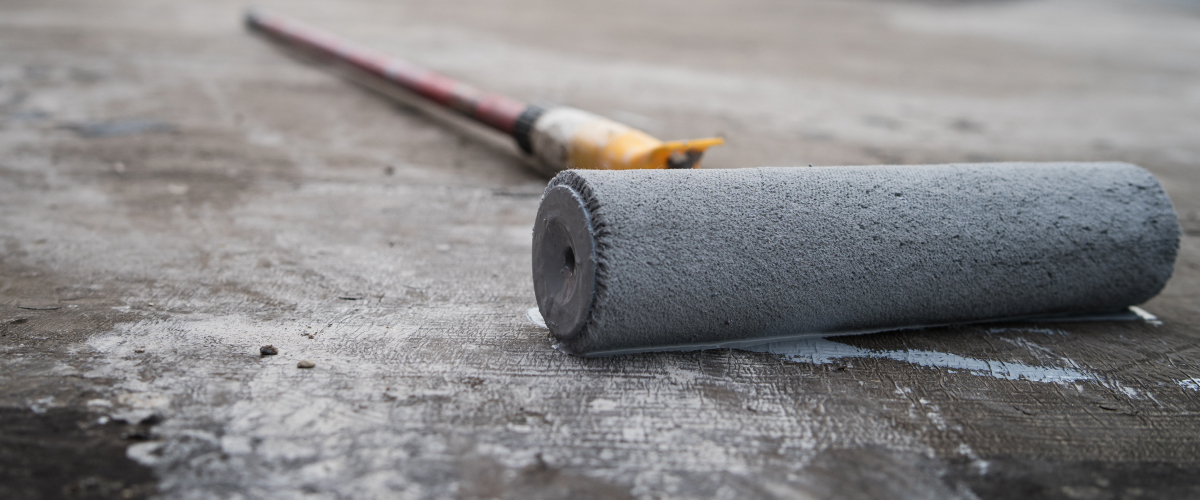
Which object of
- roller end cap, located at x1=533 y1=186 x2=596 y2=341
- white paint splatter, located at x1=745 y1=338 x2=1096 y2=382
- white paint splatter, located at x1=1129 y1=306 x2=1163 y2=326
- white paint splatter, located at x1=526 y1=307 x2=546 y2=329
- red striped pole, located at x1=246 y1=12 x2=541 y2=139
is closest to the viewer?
roller end cap, located at x1=533 y1=186 x2=596 y2=341

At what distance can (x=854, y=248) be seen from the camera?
211 cm

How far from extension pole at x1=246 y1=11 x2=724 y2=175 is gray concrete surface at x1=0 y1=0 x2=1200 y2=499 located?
0.19 meters

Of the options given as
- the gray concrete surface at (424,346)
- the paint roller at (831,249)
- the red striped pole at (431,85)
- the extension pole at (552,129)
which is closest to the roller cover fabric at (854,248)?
the paint roller at (831,249)

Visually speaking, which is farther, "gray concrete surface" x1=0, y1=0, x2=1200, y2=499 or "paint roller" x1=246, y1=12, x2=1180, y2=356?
"paint roller" x1=246, y1=12, x2=1180, y2=356

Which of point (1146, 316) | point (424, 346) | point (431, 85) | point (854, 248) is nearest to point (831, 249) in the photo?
point (854, 248)

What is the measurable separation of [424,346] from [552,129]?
5.91ft

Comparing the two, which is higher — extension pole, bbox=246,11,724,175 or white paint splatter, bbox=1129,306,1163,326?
extension pole, bbox=246,11,724,175

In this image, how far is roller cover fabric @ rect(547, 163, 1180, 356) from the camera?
1971 mm

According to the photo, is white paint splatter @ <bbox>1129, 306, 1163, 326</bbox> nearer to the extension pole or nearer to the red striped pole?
the extension pole

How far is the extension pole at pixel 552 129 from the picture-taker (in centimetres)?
312

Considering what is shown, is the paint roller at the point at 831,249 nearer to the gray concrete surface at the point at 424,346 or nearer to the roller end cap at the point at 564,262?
the roller end cap at the point at 564,262

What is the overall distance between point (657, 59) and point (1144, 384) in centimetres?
529

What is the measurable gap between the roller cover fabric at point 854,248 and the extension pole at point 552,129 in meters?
0.89

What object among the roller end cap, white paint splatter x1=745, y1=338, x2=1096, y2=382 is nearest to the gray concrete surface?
white paint splatter x1=745, y1=338, x2=1096, y2=382
